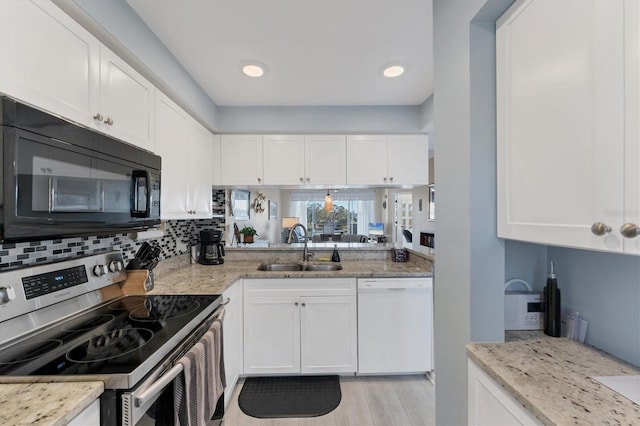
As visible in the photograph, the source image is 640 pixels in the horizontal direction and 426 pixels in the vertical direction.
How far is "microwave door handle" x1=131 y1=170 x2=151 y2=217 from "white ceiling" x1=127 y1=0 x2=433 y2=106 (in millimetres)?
875

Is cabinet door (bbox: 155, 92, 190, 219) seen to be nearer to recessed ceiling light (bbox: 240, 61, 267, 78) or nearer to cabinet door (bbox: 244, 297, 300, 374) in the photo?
recessed ceiling light (bbox: 240, 61, 267, 78)

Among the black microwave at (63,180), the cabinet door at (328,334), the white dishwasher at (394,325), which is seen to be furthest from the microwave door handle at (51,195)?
the white dishwasher at (394,325)

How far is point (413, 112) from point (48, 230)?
2780 millimetres

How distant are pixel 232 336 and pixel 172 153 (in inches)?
54.2

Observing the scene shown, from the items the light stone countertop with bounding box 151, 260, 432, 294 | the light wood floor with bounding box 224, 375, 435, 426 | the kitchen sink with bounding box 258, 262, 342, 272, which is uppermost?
the light stone countertop with bounding box 151, 260, 432, 294

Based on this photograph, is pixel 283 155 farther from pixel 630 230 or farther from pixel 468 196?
pixel 630 230

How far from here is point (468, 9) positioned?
3.50ft

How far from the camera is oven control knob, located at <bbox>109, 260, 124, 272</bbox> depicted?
63.6 inches

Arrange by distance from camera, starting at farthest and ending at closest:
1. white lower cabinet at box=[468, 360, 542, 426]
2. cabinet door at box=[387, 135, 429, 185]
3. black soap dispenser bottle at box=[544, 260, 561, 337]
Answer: cabinet door at box=[387, 135, 429, 185], black soap dispenser bottle at box=[544, 260, 561, 337], white lower cabinet at box=[468, 360, 542, 426]

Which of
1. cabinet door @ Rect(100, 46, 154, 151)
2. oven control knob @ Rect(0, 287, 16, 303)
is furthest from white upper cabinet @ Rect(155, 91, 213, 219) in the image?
oven control knob @ Rect(0, 287, 16, 303)

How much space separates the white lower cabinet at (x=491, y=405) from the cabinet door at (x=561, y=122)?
453mm

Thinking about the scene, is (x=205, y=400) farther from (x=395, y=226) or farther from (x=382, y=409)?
(x=395, y=226)

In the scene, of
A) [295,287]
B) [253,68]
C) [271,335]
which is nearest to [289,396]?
[271,335]

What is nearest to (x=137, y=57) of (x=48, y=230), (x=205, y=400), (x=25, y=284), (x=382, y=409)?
(x=48, y=230)
